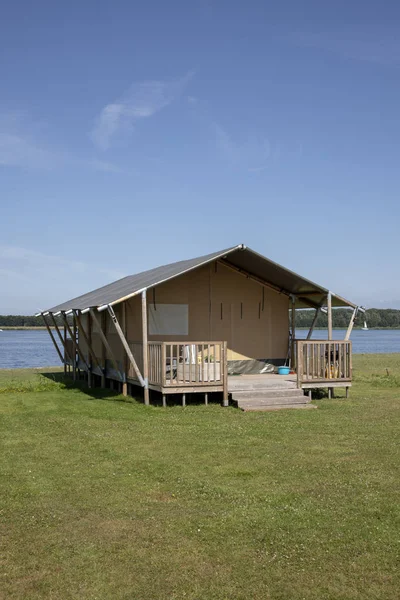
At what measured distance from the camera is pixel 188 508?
22.0ft

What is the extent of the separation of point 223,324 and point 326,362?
309 centimetres

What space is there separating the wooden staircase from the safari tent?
178 millimetres

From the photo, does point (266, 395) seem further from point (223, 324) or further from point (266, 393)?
point (223, 324)

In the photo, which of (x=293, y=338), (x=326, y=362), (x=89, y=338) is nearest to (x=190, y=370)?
(x=326, y=362)

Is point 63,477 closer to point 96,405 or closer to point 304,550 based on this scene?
point 304,550

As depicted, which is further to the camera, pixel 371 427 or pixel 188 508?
pixel 371 427

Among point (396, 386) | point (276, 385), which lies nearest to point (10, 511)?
point (276, 385)

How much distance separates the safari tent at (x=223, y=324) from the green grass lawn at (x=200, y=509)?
3142 mm

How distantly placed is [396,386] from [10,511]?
14697mm

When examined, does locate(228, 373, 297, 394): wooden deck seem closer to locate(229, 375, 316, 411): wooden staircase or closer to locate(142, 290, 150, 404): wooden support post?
locate(229, 375, 316, 411): wooden staircase

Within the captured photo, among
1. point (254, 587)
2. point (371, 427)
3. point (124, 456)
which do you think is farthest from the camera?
point (371, 427)

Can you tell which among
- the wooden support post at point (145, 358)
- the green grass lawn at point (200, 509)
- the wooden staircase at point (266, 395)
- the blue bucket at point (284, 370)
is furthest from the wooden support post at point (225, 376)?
the blue bucket at point (284, 370)

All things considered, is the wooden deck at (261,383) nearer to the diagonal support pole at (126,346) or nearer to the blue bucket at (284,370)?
the blue bucket at (284,370)

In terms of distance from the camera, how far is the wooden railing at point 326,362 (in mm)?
15398
